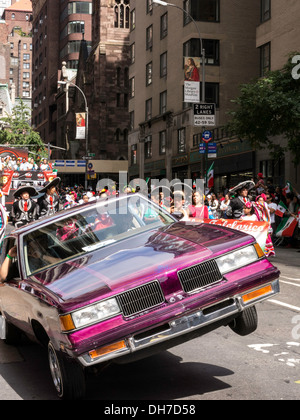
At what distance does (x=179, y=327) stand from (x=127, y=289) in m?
0.52

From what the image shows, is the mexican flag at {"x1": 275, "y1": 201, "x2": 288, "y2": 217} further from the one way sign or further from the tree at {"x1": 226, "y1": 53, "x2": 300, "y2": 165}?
the one way sign

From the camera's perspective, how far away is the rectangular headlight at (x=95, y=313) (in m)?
4.76

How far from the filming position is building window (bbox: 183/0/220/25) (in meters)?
41.8

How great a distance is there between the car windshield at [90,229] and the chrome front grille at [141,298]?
117cm

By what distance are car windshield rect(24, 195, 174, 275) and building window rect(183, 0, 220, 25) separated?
123 ft

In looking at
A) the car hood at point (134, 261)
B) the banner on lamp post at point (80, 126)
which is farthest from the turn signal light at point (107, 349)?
the banner on lamp post at point (80, 126)

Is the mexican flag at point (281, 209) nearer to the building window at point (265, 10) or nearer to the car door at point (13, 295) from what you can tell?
the car door at point (13, 295)

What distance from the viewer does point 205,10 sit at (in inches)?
1646

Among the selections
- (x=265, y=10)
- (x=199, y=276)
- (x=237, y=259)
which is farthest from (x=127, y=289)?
(x=265, y=10)

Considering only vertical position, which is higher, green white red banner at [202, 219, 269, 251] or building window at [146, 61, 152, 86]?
building window at [146, 61, 152, 86]

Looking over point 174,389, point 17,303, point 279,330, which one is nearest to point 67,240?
point 17,303

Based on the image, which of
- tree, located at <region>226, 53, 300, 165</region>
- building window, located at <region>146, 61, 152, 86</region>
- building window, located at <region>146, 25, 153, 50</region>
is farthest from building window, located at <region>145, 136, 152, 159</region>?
tree, located at <region>226, 53, 300, 165</region>

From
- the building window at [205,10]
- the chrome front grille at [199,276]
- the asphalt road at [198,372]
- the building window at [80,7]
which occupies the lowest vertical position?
the asphalt road at [198,372]

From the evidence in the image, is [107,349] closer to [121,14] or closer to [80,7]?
[121,14]
